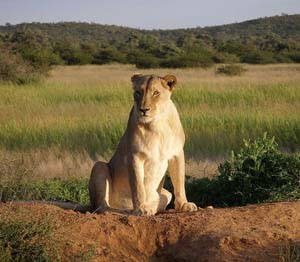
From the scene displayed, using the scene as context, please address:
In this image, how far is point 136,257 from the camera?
506 centimetres

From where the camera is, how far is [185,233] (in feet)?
16.9

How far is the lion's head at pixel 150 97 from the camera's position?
18.8 feet

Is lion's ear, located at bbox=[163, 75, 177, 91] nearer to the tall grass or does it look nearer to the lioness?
the lioness

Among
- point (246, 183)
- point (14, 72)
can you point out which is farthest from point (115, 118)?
point (14, 72)

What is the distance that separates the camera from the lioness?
580 centimetres

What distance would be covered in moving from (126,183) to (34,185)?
212 cm

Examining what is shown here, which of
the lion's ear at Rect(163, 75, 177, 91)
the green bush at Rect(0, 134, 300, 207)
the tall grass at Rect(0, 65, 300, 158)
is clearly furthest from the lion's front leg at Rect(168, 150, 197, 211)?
the tall grass at Rect(0, 65, 300, 158)

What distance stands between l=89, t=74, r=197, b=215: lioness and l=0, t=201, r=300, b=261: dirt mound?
0.55m

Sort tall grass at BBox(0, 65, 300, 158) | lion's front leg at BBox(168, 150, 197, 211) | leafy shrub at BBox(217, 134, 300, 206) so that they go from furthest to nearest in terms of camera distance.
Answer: tall grass at BBox(0, 65, 300, 158) < leafy shrub at BBox(217, 134, 300, 206) < lion's front leg at BBox(168, 150, 197, 211)

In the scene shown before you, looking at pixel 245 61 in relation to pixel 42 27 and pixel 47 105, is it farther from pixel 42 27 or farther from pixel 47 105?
pixel 42 27

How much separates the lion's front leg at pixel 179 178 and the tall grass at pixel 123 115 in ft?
16.2

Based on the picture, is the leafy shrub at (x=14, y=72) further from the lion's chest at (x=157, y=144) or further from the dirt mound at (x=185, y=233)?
the dirt mound at (x=185, y=233)

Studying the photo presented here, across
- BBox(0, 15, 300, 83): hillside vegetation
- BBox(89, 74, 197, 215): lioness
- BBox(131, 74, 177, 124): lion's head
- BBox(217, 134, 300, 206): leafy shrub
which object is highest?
BBox(131, 74, 177, 124): lion's head

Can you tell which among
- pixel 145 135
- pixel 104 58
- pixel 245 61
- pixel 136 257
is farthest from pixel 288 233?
pixel 104 58
